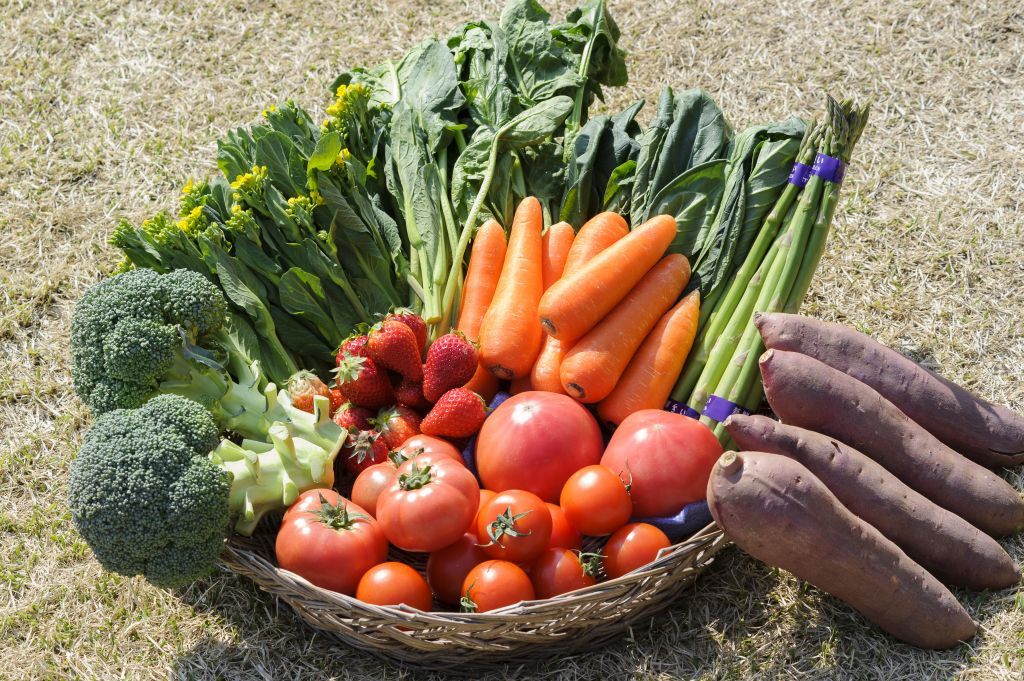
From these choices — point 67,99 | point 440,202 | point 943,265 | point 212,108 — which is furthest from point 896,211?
point 67,99

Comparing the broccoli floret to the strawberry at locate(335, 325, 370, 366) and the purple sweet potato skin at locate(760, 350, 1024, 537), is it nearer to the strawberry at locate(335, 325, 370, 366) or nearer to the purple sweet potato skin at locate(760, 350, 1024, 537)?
the strawberry at locate(335, 325, 370, 366)

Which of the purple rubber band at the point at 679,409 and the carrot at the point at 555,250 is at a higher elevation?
the carrot at the point at 555,250

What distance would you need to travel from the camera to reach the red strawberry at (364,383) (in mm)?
3078

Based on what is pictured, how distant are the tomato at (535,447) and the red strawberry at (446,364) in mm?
202

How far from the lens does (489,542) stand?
9.18ft

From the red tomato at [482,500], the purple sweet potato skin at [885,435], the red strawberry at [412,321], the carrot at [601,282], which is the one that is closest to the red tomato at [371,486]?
the red tomato at [482,500]

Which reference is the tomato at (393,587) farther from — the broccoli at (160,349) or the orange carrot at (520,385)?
the orange carrot at (520,385)

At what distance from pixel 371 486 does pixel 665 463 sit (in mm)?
928

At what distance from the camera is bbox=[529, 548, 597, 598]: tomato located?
9.01 feet

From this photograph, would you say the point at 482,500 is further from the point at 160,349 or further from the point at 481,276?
the point at 160,349

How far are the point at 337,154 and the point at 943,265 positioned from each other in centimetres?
251

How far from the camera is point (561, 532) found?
2.90 metres

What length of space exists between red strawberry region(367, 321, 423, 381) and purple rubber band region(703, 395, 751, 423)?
101cm

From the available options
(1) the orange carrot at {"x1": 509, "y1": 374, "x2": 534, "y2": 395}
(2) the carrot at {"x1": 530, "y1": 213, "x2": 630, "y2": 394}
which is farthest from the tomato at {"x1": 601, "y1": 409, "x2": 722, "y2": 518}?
(1) the orange carrot at {"x1": 509, "y1": 374, "x2": 534, "y2": 395}
